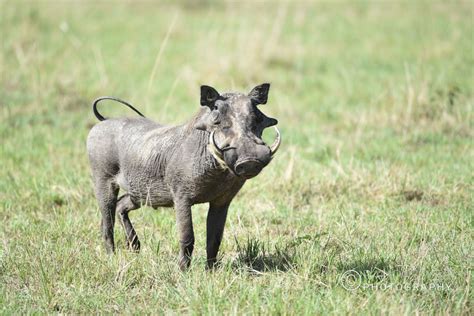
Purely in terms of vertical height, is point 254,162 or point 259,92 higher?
point 259,92

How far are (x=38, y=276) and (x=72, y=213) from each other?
126 cm

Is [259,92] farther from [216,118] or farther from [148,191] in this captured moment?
[148,191]

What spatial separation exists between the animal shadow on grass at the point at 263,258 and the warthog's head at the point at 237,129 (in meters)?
0.84

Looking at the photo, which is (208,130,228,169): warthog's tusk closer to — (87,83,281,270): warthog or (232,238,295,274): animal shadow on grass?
(87,83,281,270): warthog

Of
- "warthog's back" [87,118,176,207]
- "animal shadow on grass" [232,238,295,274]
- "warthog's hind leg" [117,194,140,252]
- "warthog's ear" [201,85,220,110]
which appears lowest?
"animal shadow on grass" [232,238,295,274]

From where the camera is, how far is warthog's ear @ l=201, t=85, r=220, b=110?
12.4 feet

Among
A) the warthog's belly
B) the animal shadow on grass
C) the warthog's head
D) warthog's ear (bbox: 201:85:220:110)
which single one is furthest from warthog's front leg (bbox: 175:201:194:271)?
warthog's ear (bbox: 201:85:220:110)

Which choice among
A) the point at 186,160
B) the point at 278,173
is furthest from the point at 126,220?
the point at 278,173

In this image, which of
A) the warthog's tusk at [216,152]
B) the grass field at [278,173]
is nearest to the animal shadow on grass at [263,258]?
the grass field at [278,173]

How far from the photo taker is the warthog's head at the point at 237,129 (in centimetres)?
351

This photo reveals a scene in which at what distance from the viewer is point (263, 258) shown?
442 cm

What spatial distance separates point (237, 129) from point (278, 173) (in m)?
2.55

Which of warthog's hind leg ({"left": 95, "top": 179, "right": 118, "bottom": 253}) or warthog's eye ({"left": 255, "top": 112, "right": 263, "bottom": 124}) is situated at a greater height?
warthog's eye ({"left": 255, "top": 112, "right": 263, "bottom": 124})

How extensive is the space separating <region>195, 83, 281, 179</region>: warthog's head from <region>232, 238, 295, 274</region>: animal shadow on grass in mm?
838
